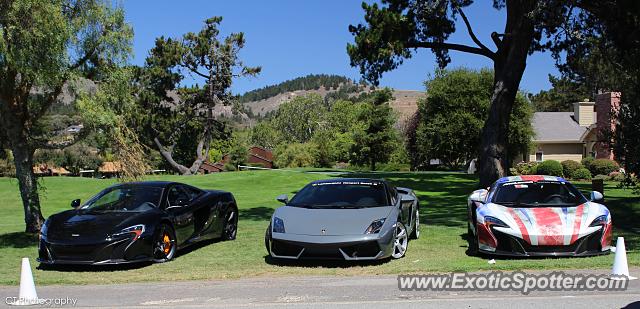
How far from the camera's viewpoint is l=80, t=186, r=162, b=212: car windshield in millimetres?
10102

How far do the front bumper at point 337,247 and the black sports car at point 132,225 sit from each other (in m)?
2.19

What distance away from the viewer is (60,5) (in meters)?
12.1

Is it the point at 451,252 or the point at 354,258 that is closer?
the point at 354,258

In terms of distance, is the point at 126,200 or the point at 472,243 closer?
the point at 126,200

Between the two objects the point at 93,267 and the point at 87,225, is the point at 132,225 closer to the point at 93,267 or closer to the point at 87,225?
the point at 87,225

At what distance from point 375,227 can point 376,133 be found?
55.7 metres

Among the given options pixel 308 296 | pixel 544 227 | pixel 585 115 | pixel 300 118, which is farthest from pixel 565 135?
pixel 300 118

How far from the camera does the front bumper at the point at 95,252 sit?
8.94 metres

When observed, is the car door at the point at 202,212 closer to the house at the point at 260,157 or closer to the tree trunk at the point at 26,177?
the tree trunk at the point at 26,177

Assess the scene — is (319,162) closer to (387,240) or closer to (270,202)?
(270,202)

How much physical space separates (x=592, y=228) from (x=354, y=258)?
3.51 meters

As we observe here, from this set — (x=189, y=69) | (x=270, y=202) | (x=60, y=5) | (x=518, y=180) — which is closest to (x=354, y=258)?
(x=518, y=180)

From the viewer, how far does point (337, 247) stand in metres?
8.55

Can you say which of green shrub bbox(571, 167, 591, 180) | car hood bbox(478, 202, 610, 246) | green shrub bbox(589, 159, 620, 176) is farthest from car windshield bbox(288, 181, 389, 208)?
green shrub bbox(589, 159, 620, 176)
